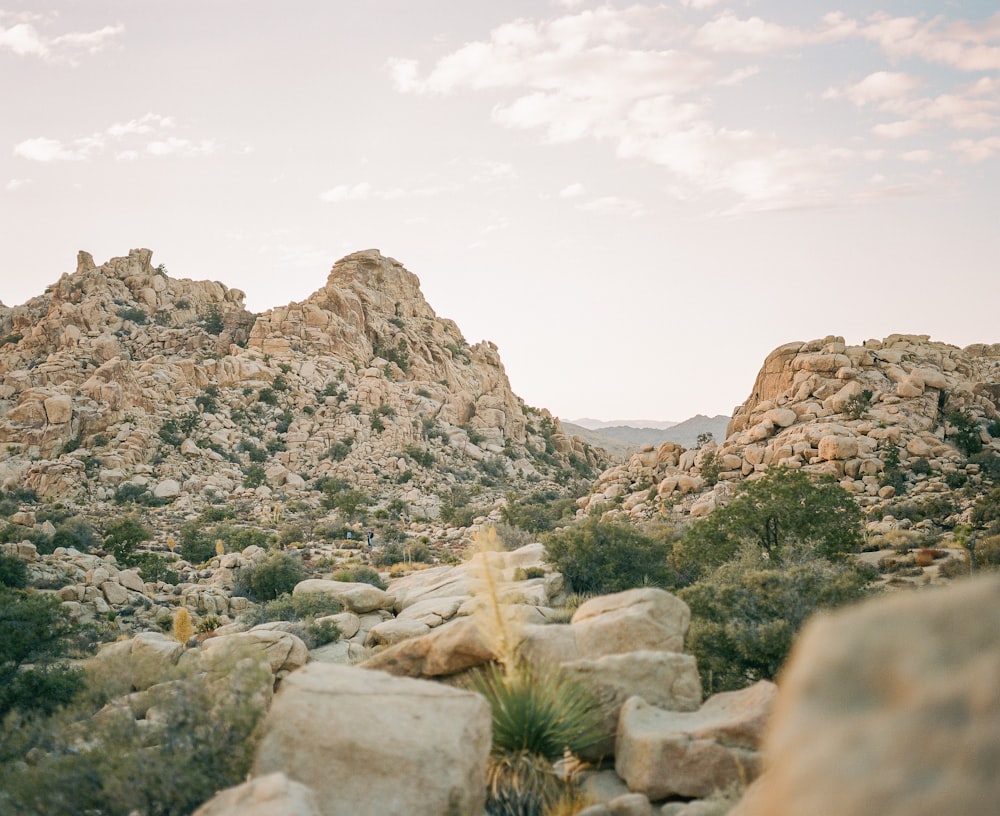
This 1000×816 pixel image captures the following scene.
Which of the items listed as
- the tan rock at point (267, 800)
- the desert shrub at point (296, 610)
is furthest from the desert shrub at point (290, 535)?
the tan rock at point (267, 800)

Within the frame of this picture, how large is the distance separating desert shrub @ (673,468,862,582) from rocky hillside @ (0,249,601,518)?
2550cm

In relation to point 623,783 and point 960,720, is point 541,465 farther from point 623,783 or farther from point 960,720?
point 960,720

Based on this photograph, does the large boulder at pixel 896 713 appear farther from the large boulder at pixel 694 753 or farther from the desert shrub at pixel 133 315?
the desert shrub at pixel 133 315

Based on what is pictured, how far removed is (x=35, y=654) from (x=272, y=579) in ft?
30.6

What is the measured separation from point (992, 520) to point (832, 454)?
9955 millimetres

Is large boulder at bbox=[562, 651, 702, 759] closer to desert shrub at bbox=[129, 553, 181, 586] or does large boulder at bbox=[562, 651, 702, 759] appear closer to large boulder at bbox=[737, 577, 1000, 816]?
large boulder at bbox=[737, 577, 1000, 816]

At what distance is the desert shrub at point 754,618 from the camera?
965 centimetres

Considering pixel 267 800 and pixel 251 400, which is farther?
pixel 251 400

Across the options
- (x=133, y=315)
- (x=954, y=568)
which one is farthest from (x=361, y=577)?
(x=133, y=315)

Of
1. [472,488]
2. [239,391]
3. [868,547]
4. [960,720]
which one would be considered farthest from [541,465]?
[960,720]

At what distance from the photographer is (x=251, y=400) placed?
51.0 meters

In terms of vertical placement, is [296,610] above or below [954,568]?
below

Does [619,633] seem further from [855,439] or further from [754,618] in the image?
[855,439]

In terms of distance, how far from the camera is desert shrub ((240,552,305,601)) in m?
24.1
